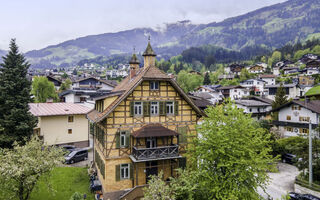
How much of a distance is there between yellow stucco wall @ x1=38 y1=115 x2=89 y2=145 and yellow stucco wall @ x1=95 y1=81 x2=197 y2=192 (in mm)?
17331

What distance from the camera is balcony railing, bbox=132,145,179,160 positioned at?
21.2 m

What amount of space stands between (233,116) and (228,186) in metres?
5.33

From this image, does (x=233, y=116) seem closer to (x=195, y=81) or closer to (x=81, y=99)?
(x=81, y=99)

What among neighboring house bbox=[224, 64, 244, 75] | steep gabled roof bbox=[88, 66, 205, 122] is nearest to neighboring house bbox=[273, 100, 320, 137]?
steep gabled roof bbox=[88, 66, 205, 122]

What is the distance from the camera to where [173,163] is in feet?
79.2

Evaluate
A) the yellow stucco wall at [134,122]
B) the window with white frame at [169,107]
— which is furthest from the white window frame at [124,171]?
the window with white frame at [169,107]

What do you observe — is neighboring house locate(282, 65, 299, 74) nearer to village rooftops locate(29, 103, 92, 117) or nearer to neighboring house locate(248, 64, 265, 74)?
neighboring house locate(248, 64, 265, 74)

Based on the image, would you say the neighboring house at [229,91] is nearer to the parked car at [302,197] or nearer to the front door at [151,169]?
the parked car at [302,197]

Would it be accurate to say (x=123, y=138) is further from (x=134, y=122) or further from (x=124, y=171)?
(x=124, y=171)

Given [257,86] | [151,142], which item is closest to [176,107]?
[151,142]

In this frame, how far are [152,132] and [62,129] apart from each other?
21964mm

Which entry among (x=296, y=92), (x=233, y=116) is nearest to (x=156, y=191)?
(x=233, y=116)

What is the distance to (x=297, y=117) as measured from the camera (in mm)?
45812

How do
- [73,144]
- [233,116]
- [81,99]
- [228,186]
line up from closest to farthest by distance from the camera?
[228,186] < [233,116] < [73,144] < [81,99]
